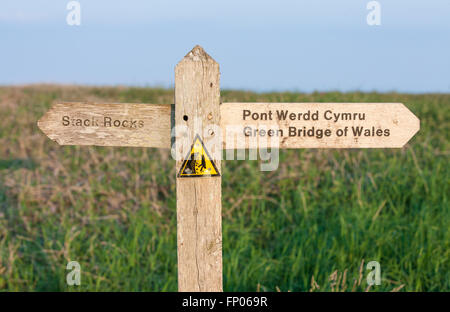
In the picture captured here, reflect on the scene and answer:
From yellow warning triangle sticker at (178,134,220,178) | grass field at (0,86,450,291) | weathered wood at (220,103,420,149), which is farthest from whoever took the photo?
grass field at (0,86,450,291)

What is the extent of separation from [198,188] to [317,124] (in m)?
0.78

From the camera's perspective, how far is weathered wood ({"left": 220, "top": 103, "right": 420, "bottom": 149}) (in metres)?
2.37

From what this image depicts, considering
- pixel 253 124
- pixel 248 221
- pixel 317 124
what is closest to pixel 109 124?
pixel 253 124

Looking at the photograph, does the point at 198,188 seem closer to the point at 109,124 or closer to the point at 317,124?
the point at 109,124

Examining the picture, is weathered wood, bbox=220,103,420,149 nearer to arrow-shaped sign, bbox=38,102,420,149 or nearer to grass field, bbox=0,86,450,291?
arrow-shaped sign, bbox=38,102,420,149

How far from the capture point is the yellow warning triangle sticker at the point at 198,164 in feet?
7.40

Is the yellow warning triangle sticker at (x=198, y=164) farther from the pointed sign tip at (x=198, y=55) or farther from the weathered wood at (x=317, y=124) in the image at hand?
the pointed sign tip at (x=198, y=55)

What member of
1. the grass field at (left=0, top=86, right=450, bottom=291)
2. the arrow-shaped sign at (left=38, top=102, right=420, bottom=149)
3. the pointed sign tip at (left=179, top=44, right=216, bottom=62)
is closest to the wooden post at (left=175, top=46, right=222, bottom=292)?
the pointed sign tip at (left=179, top=44, right=216, bottom=62)

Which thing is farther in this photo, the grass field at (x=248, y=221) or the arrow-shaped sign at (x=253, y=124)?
the grass field at (x=248, y=221)

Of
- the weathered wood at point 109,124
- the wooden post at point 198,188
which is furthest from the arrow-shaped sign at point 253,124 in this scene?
the wooden post at point 198,188

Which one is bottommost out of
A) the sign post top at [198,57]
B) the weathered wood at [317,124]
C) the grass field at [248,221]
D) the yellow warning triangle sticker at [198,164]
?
the grass field at [248,221]

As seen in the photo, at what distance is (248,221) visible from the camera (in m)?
4.93

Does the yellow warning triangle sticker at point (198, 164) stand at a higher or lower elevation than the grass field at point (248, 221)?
higher
